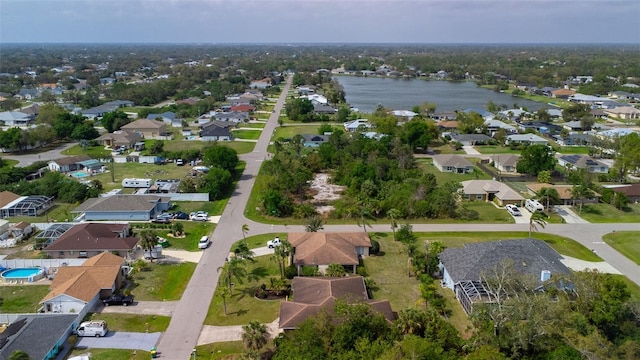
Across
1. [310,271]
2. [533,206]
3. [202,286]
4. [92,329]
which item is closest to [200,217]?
[202,286]

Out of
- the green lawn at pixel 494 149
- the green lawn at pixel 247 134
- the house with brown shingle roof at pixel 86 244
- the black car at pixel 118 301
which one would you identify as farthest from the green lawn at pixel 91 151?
the green lawn at pixel 494 149

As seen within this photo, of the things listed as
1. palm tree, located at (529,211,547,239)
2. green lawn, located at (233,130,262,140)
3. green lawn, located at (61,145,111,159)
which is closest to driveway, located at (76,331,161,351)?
palm tree, located at (529,211,547,239)

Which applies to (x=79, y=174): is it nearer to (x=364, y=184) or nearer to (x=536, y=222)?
(x=364, y=184)

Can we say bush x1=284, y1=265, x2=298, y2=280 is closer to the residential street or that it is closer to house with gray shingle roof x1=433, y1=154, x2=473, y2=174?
the residential street

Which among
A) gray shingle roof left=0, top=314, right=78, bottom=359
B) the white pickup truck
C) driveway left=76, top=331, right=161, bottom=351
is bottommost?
driveway left=76, top=331, right=161, bottom=351

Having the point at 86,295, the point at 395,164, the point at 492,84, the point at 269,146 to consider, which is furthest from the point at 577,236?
the point at 492,84

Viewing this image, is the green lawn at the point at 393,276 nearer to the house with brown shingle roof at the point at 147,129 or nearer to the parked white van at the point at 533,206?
the parked white van at the point at 533,206
